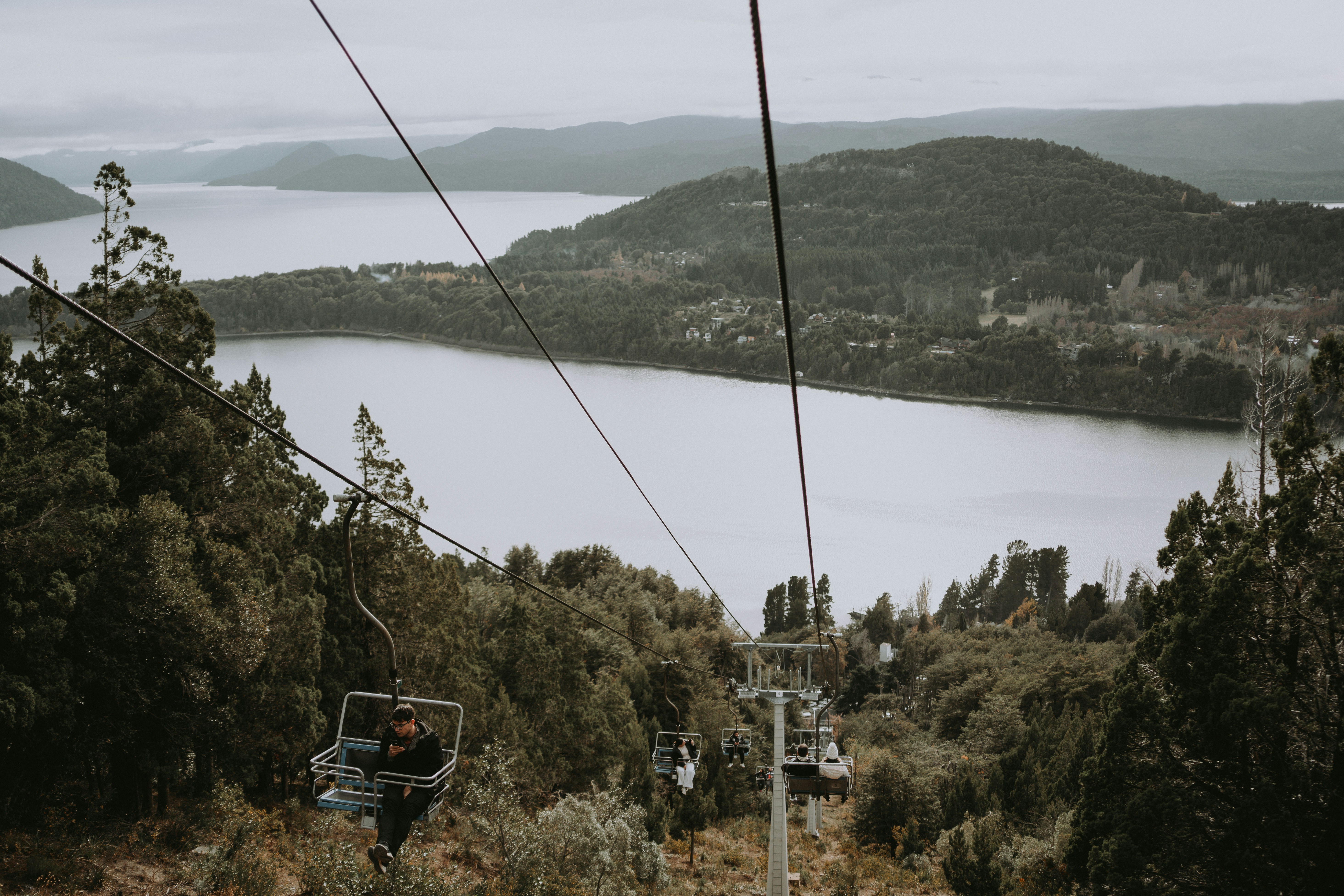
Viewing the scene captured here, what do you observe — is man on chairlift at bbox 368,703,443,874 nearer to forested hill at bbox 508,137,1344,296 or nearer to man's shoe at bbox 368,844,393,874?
man's shoe at bbox 368,844,393,874

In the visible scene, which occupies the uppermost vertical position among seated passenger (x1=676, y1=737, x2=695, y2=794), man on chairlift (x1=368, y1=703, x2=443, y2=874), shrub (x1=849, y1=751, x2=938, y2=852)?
man on chairlift (x1=368, y1=703, x2=443, y2=874)

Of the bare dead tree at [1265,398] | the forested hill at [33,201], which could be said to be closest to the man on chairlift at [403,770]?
the bare dead tree at [1265,398]

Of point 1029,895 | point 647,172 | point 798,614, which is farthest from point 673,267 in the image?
point 1029,895

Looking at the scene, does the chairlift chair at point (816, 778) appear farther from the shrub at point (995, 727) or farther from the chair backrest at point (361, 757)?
the shrub at point (995, 727)

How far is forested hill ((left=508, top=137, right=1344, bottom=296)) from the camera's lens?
487 ft

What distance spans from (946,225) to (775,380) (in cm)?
6676

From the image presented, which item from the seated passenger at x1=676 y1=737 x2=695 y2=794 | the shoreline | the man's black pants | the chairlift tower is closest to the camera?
the man's black pants

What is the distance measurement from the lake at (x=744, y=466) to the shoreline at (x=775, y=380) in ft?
4.14

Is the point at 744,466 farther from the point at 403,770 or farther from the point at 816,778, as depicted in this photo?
the point at 403,770

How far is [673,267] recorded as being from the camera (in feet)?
506

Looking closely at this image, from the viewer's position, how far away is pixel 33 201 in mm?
40969

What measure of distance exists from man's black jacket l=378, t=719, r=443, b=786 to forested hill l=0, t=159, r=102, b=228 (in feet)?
134

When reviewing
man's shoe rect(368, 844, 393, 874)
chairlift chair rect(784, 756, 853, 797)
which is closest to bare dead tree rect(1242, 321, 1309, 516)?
chairlift chair rect(784, 756, 853, 797)

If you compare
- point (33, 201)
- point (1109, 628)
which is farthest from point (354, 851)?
point (1109, 628)
